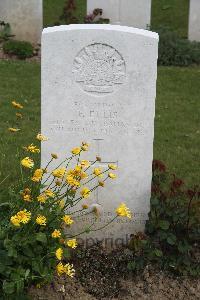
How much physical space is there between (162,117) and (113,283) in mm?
3884

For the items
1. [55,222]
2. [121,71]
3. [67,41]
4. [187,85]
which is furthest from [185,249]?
[187,85]

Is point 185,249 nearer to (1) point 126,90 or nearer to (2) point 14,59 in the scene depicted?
(1) point 126,90

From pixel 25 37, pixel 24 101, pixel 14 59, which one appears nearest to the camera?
pixel 24 101

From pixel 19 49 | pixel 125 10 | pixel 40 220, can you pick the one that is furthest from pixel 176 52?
pixel 40 220

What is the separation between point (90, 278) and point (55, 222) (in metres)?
0.59

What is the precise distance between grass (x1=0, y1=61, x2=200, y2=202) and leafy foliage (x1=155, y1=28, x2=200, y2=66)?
0.36 meters

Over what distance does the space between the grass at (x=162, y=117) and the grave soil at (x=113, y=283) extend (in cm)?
93

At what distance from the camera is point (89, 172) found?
4.38 m

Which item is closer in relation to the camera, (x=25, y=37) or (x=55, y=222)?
(x=55, y=222)

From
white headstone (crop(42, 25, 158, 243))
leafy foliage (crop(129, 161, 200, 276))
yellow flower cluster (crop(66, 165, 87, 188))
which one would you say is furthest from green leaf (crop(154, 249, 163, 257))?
yellow flower cluster (crop(66, 165, 87, 188))

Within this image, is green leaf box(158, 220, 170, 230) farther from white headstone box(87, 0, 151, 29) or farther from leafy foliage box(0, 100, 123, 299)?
white headstone box(87, 0, 151, 29)

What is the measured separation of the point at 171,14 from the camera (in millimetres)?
14820

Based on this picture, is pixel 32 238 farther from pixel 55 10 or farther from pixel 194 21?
pixel 55 10

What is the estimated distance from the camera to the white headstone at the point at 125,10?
38.0 ft
